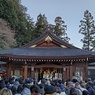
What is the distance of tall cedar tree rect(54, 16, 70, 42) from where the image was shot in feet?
169

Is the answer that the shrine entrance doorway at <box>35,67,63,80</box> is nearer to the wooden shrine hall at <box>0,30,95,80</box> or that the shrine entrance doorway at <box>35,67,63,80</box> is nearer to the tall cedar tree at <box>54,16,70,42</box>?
the wooden shrine hall at <box>0,30,95,80</box>

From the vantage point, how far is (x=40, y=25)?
46938 mm

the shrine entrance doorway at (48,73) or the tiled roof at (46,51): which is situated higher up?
the tiled roof at (46,51)

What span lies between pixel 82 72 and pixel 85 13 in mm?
36065

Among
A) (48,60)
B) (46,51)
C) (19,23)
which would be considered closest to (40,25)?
(19,23)

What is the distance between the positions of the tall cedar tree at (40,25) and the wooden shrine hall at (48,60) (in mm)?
24004

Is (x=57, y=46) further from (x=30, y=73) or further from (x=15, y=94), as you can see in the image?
(x=15, y=94)

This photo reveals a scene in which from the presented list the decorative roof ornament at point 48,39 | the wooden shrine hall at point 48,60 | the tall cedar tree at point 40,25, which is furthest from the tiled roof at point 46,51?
the tall cedar tree at point 40,25

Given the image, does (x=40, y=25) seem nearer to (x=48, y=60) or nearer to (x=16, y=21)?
(x=16, y=21)

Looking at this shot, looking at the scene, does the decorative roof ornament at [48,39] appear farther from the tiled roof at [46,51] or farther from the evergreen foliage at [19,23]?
the evergreen foliage at [19,23]

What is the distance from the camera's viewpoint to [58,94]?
693 cm

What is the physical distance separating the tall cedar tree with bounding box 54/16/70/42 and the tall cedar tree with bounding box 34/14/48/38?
3.56m

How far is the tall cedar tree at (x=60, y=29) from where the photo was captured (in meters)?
51.5

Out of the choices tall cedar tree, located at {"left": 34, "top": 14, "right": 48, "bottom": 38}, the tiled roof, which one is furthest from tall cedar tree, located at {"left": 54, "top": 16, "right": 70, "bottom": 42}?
the tiled roof
